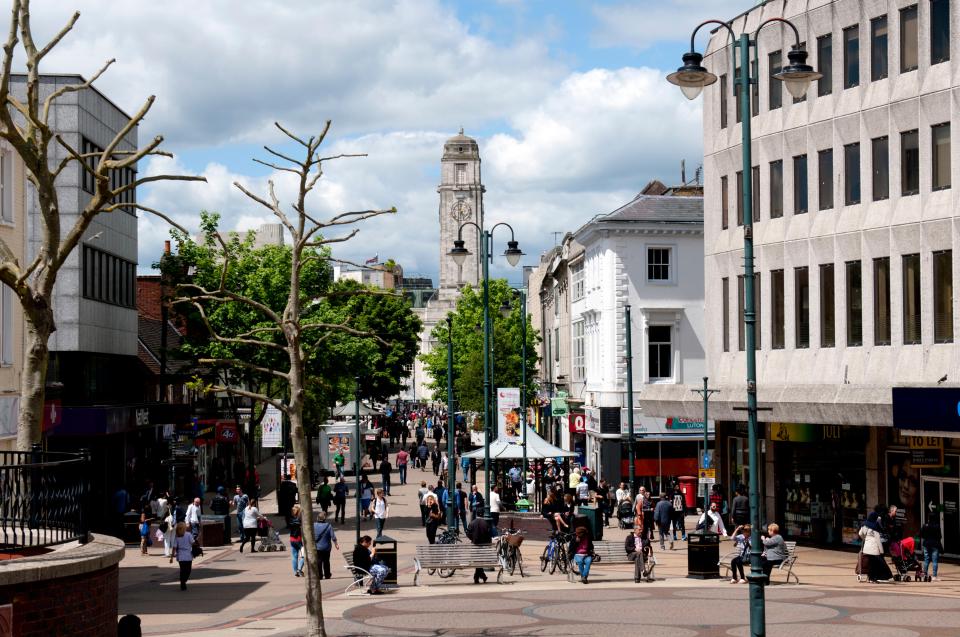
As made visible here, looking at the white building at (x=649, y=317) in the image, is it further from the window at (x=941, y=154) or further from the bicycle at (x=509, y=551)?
the bicycle at (x=509, y=551)

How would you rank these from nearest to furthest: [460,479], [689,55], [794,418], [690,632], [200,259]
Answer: [689,55] → [690,632] → [794,418] → [200,259] → [460,479]

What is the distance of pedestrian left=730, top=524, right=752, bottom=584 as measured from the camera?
99.8ft

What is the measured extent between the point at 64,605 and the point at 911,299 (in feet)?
84.1

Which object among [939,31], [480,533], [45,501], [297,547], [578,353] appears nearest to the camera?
[45,501]

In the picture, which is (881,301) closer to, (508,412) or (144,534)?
(144,534)

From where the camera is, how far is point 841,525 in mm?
38875

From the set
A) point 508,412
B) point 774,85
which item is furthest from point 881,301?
point 508,412

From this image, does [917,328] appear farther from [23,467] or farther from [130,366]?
[130,366]

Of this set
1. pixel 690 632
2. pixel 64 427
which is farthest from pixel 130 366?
pixel 690 632

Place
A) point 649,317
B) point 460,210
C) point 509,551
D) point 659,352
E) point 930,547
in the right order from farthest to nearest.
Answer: point 460,210, point 649,317, point 659,352, point 509,551, point 930,547

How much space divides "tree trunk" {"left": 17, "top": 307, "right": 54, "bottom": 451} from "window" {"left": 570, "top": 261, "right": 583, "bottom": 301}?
53643 millimetres

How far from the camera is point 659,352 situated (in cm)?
5903

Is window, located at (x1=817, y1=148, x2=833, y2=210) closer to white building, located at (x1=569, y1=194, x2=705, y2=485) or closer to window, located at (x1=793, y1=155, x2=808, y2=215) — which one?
window, located at (x1=793, y1=155, x2=808, y2=215)

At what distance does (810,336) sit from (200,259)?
23028 millimetres
